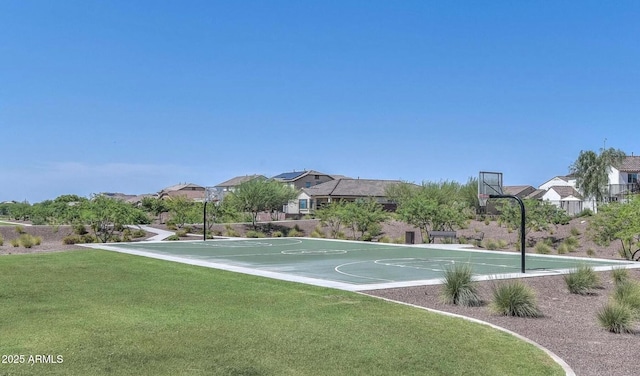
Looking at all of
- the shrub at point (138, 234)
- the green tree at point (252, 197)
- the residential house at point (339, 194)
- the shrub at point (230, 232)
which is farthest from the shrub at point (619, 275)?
the residential house at point (339, 194)

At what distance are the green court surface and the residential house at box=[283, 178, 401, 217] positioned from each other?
48.1m

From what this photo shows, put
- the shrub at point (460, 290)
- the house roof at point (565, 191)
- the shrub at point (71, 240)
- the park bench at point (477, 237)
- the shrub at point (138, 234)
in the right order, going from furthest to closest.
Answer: the house roof at point (565, 191)
the shrub at point (138, 234)
the park bench at point (477, 237)
the shrub at point (71, 240)
the shrub at point (460, 290)

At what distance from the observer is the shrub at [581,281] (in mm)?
14703

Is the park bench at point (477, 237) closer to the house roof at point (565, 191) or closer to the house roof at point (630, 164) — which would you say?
the house roof at point (630, 164)

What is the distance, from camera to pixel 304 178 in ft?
309

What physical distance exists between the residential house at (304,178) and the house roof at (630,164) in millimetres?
44013

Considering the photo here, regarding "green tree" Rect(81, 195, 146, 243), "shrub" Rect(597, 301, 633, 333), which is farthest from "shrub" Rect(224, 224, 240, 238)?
"shrub" Rect(597, 301, 633, 333)

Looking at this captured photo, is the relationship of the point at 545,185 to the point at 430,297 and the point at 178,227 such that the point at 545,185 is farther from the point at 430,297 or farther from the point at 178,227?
the point at 430,297

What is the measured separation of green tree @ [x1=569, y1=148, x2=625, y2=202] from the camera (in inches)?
2491

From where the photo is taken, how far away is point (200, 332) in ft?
28.3

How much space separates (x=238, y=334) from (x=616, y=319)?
6.50 meters

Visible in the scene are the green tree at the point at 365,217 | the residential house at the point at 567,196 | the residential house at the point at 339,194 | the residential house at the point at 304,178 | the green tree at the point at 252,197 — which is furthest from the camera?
the residential house at the point at 304,178

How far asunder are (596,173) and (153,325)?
209ft

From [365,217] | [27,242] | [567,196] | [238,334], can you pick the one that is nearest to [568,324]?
[238,334]
